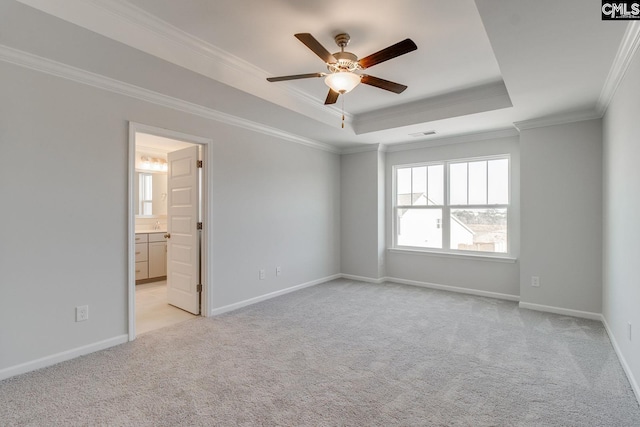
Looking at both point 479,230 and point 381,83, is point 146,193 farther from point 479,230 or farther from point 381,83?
point 479,230

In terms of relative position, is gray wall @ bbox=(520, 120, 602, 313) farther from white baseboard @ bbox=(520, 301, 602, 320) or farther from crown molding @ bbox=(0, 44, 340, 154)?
crown molding @ bbox=(0, 44, 340, 154)

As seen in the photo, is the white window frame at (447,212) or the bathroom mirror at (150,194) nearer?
the white window frame at (447,212)

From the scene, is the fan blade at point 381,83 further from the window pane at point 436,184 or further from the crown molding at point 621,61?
the window pane at point 436,184

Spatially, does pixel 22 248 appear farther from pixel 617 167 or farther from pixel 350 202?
pixel 617 167

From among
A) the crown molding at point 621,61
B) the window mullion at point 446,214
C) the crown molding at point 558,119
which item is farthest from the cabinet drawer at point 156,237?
the crown molding at point 621,61

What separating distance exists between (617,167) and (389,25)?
8.14 ft

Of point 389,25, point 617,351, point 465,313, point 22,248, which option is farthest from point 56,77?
point 617,351

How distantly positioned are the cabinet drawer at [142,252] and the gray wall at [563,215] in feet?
19.5

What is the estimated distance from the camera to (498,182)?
4.80 m

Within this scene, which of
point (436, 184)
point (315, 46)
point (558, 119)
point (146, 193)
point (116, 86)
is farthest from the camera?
point (146, 193)

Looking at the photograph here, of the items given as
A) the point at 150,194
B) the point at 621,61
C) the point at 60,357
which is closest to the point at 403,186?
the point at 621,61

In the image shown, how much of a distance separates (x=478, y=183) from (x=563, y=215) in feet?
4.22

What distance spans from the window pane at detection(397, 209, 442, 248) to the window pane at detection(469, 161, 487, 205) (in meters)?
0.58

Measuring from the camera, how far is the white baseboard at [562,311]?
12.3 feet
